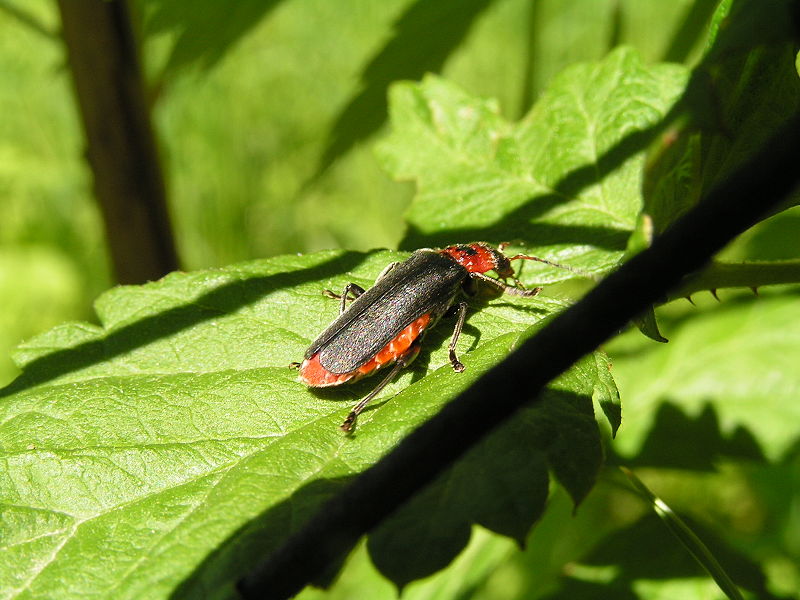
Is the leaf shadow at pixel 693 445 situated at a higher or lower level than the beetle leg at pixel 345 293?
lower

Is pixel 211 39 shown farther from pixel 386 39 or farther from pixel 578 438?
pixel 578 438

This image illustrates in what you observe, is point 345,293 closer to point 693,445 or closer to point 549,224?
point 549,224

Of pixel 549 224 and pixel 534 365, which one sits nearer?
pixel 534 365

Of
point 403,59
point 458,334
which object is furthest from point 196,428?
point 403,59

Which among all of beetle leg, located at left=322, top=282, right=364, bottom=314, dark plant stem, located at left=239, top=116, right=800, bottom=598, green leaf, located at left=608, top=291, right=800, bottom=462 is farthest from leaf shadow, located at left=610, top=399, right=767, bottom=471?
dark plant stem, located at left=239, top=116, right=800, bottom=598

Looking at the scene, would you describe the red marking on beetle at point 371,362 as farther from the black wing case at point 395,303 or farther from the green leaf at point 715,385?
the green leaf at point 715,385

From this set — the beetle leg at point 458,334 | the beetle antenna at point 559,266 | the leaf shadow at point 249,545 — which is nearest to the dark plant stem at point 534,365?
the leaf shadow at point 249,545

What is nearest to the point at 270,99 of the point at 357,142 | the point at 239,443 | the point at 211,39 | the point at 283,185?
the point at 283,185
